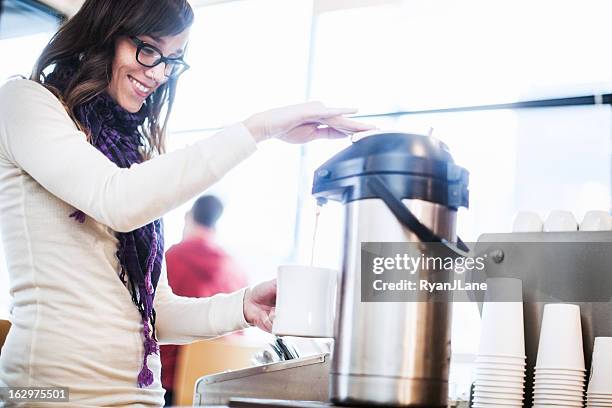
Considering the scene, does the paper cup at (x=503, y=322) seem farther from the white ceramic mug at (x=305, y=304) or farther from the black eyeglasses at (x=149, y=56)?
the black eyeglasses at (x=149, y=56)

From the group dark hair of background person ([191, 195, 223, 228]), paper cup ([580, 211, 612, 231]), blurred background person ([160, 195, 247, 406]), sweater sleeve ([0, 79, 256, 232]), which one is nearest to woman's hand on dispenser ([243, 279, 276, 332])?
sweater sleeve ([0, 79, 256, 232])

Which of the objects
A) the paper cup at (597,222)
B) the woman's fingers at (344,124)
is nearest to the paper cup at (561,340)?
the paper cup at (597,222)

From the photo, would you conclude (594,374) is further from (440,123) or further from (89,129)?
(440,123)

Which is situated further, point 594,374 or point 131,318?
point 131,318

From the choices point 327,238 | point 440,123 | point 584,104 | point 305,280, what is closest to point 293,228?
point 327,238

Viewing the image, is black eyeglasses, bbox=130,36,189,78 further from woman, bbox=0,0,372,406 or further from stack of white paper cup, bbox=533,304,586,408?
stack of white paper cup, bbox=533,304,586,408

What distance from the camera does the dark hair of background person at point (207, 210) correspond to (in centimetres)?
371

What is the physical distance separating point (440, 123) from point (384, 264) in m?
3.00

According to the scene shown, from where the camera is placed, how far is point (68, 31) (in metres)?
1.28

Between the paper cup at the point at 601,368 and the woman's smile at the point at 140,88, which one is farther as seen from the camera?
the woman's smile at the point at 140,88

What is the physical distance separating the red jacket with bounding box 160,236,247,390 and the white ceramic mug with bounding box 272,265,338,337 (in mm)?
2373

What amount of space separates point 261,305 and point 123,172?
37cm

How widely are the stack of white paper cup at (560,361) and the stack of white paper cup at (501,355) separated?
1.1 inches

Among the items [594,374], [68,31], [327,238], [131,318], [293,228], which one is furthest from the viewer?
[293,228]
